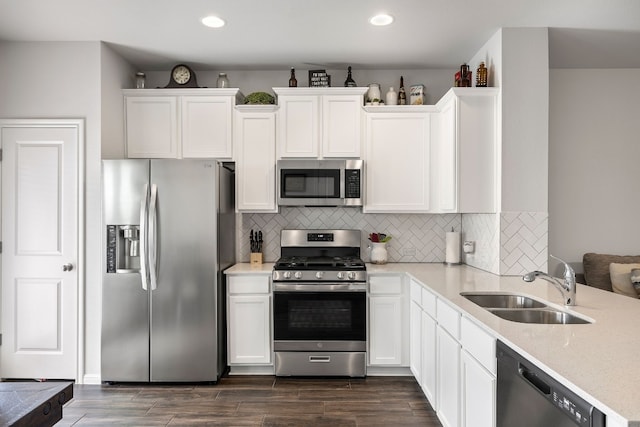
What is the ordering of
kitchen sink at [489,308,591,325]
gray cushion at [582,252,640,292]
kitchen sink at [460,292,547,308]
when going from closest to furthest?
1. kitchen sink at [489,308,591,325]
2. kitchen sink at [460,292,547,308]
3. gray cushion at [582,252,640,292]

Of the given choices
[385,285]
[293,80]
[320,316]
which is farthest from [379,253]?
[293,80]

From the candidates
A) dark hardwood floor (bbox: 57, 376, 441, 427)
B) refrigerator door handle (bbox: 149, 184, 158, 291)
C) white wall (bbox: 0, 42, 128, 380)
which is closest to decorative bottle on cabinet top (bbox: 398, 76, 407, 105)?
refrigerator door handle (bbox: 149, 184, 158, 291)

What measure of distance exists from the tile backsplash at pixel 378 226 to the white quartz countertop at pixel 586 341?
118 cm

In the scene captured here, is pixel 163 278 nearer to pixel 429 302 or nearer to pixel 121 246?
pixel 121 246

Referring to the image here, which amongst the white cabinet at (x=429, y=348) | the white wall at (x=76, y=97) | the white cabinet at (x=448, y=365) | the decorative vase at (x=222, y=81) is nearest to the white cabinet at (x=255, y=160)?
the decorative vase at (x=222, y=81)

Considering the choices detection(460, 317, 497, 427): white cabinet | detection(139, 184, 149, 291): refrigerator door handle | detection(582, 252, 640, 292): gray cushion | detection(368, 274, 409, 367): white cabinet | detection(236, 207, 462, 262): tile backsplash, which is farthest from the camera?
detection(236, 207, 462, 262): tile backsplash

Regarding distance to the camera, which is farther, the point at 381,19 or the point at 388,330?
the point at 388,330

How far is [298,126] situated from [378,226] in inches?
48.0

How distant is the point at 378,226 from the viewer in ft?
13.5

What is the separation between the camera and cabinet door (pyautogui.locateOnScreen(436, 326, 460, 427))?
2.25 meters

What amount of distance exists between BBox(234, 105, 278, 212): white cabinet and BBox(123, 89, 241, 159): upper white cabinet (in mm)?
125

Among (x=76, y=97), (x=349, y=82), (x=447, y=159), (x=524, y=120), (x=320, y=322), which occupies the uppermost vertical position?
(x=349, y=82)

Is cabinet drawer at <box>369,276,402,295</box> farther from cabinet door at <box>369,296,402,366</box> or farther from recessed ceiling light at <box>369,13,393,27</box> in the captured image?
recessed ceiling light at <box>369,13,393,27</box>

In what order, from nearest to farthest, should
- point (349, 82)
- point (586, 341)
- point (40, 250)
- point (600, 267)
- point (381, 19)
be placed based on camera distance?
point (586, 341) < point (381, 19) < point (40, 250) < point (600, 267) < point (349, 82)
